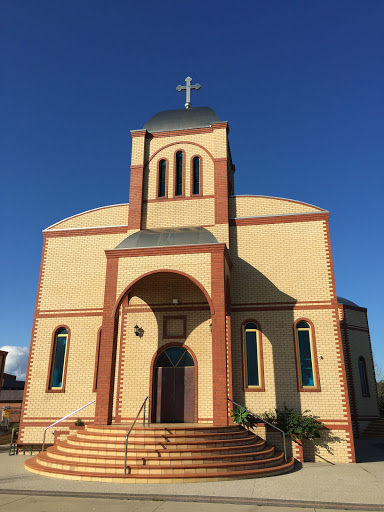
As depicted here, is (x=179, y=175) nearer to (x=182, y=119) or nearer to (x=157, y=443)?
(x=182, y=119)

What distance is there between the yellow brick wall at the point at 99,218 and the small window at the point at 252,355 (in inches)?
269

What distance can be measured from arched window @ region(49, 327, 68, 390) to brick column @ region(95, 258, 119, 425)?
3.79 metres

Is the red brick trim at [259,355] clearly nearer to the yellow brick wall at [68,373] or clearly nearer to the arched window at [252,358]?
the arched window at [252,358]

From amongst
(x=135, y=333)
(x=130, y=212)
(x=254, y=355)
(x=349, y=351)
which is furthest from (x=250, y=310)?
(x=349, y=351)

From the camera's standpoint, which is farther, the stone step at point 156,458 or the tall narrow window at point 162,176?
the tall narrow window at point 162,176

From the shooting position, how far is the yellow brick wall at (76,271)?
1617cm

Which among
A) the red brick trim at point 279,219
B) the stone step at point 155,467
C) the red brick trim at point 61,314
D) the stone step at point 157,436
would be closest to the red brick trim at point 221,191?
the red brick trim at point 279,219

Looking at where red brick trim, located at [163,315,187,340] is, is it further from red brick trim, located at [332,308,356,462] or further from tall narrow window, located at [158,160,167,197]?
tall narrow window, located at [158,160,167,197]

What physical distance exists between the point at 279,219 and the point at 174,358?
6.68 meters

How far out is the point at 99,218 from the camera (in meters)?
17.4

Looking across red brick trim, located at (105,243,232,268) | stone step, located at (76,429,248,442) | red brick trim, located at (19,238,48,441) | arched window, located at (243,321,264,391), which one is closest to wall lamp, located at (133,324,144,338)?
red brick trim, located at (105,243,232,268)

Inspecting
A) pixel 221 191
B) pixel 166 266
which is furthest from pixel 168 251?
pixel 221 191

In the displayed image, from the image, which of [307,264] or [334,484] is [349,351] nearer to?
[307,264]

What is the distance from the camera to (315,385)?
13.8m
